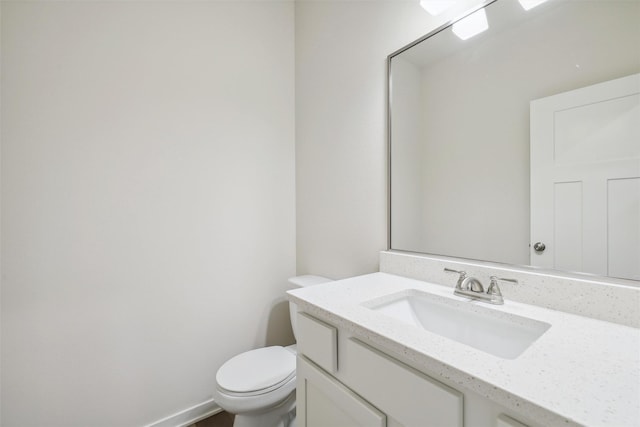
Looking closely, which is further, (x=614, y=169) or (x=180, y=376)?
(x=180, y=376)

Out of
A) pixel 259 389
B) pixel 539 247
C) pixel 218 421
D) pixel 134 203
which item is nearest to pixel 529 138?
pixel 539 247

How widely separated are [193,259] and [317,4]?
177 cm

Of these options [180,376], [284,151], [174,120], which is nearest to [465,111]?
[284,151]

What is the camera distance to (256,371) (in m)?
1.31

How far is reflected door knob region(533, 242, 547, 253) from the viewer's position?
87 cm

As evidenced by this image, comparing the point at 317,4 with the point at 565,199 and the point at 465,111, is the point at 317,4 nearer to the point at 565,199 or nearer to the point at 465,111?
the point at 465,111

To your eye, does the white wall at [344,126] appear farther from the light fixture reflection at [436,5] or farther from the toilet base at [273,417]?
the toilet base at [273,417]

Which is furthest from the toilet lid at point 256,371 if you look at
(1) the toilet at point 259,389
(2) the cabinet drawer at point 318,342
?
(2) the cabinet drawer at point 318,342

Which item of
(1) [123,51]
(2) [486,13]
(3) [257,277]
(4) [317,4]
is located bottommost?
(3) [257,277]

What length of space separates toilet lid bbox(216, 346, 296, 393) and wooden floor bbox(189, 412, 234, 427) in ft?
1.51

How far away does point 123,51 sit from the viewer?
1.36 metres

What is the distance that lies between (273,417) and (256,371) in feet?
0.80

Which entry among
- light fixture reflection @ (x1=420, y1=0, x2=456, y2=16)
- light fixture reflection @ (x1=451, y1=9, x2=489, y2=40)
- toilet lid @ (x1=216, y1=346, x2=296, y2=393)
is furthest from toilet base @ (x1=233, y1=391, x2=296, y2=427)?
light fixture reflection @ (x1=420, y1=0, x2=456, y2=16)

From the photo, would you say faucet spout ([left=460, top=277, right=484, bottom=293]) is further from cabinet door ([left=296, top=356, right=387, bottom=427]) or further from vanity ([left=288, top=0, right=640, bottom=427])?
cabinet door ([left=296, top=356, right=387, bottom=427])
